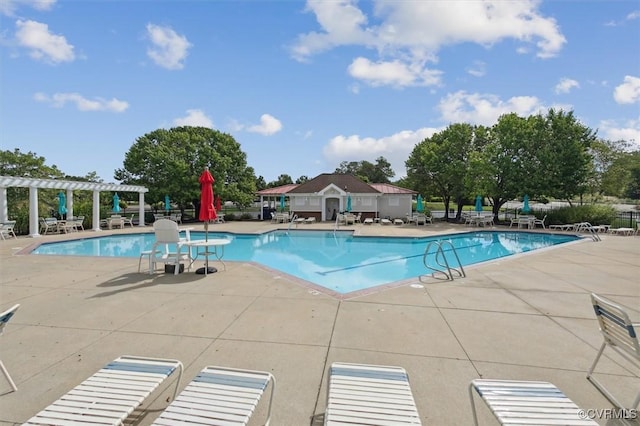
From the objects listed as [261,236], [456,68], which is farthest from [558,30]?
[261,236]

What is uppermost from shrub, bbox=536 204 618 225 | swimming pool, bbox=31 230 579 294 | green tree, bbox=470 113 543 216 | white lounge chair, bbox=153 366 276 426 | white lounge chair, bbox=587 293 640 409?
green tree, bbox=470 113 543 216

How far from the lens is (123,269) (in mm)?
7785

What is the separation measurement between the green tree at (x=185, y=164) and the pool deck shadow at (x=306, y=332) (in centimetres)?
1810

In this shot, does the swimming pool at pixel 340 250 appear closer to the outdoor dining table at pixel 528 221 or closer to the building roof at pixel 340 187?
the outdoor dining table at pixel 528 221

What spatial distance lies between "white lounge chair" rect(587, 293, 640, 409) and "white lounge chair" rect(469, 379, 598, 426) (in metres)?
0.82

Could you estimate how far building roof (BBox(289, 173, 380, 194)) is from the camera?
27027mm

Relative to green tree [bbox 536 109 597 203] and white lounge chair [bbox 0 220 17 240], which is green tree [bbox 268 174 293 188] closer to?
green tree [bbox 536 109 597 203]

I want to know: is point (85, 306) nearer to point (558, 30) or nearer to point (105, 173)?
point (558, 30)

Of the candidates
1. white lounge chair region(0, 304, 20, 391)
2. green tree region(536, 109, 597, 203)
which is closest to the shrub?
green tree region(536, 109, 597, 203)

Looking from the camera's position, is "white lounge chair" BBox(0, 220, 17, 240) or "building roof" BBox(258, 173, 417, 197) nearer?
"white lounge chair" BBox(0, 220, 17, 240)

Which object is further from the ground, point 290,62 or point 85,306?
point 290,62

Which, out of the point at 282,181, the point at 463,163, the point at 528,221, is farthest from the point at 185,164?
the point at 282,181

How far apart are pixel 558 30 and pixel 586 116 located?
615 inches

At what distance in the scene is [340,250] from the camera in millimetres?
14297
